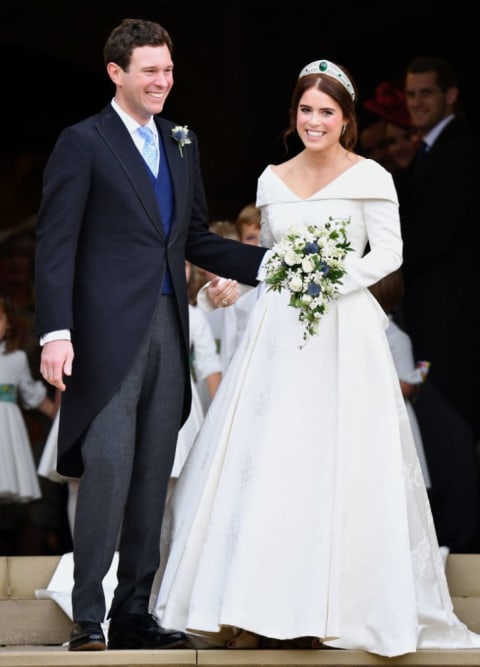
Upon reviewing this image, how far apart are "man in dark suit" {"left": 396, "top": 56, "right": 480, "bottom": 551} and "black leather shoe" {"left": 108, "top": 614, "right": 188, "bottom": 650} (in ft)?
12.7

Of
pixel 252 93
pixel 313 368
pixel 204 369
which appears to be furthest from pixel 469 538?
pixel 313 368

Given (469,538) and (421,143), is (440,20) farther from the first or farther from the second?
(469,538)

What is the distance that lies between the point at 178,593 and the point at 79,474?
20.9 inches

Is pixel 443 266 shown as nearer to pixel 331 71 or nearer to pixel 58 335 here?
pixel 331 71

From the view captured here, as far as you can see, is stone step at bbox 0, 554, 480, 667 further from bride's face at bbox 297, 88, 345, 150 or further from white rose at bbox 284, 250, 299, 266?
bride's face at bbox 297, 88, 345, 150

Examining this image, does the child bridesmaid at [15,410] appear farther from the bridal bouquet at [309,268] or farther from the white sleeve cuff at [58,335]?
the bridal bouquet at [309,268]

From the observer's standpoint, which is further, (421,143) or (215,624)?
(421,143)

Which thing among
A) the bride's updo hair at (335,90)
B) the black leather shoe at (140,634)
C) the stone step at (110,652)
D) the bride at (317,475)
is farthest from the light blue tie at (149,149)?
the stone step at (110,652)

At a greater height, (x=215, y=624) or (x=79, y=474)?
(x=79, y=474)

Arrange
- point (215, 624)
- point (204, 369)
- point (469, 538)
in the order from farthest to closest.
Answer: point (469, 538) → point (204, 369) → point (215, 624)

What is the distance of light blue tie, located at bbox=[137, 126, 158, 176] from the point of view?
5.04 metres

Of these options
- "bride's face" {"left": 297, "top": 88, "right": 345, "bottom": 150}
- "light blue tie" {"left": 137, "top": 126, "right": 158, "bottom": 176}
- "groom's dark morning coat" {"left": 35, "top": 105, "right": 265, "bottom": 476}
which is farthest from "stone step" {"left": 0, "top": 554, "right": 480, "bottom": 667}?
"bride's face" {"left": 297, "top": 88, "right": 345, "bottom": 150}

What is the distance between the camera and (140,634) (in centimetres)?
479

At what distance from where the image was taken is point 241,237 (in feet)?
24.9
